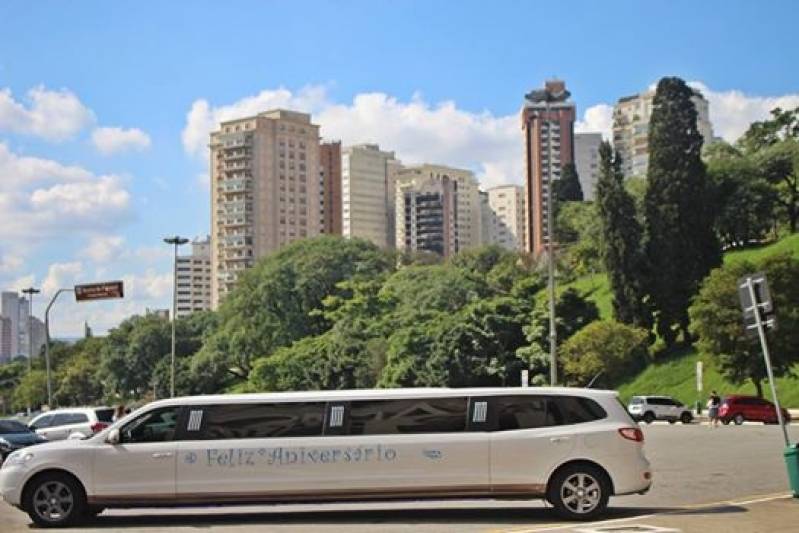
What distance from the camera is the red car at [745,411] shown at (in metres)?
50.8

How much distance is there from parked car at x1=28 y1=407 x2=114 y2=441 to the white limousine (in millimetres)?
18952

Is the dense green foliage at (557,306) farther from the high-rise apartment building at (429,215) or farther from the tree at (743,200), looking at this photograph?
the high-rise apartment building at (429,215)

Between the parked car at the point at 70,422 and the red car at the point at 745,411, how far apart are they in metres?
30.7

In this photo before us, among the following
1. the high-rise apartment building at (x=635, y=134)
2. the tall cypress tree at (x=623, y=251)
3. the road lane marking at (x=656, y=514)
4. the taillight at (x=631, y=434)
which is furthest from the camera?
the high-rise apartment building at (x=635, y=134)

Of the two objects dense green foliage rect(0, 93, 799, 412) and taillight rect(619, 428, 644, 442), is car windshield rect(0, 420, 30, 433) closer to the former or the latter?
taillight rect(619, 428, 644, 442)

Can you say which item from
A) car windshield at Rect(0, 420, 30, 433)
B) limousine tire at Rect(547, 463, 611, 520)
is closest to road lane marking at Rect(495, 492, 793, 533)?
limousine tire at Rect(547, 463, 611, 520)

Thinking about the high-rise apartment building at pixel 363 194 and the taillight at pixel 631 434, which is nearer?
the taillight at pixel 631 434

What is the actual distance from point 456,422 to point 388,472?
3.80ft

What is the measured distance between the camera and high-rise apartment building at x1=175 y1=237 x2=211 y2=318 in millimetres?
194750

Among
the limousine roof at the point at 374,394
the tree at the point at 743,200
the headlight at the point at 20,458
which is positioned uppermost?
the tree at the point at 743,200

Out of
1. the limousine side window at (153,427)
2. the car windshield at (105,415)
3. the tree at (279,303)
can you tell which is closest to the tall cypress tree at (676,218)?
the tree at (279,303)

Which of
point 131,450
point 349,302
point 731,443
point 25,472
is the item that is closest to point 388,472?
point 131,450

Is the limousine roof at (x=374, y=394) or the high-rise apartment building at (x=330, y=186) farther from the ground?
the high-rise apartment building at (x=330, y=186)

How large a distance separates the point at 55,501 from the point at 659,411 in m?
46.6
